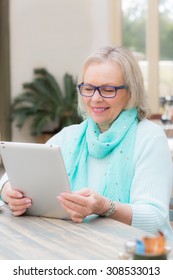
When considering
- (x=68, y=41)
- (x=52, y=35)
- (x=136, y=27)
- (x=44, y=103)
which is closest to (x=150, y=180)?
(x=44, y=103)

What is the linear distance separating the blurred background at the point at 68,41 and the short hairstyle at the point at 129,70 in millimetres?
6294

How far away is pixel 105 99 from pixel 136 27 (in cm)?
804

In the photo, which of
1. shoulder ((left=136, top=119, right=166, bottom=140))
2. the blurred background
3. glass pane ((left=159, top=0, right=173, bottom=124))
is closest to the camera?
shoulder ((left=136, top=119, right=166, bottom=140))

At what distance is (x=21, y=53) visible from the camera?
9.35 meters

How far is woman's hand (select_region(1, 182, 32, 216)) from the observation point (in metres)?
2.23

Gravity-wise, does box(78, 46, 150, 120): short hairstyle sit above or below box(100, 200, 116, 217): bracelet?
above

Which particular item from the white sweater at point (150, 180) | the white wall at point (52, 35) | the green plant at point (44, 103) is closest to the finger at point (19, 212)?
the white sweater at point (150, 180)

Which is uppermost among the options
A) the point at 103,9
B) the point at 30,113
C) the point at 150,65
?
the point at 103,9

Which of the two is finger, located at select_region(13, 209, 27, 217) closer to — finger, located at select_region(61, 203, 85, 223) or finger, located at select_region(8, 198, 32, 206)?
finger, located at select_region(8, 198, 32, 206)

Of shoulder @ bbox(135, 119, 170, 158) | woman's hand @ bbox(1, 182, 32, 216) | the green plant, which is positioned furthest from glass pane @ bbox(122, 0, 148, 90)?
woman's hand @ bbox(1, 182, 32, 216)

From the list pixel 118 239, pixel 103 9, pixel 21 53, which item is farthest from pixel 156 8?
pixel 118 239

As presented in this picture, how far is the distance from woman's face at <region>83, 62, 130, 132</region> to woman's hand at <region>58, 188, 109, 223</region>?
19.5 inches

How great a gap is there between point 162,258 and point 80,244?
603 mm
